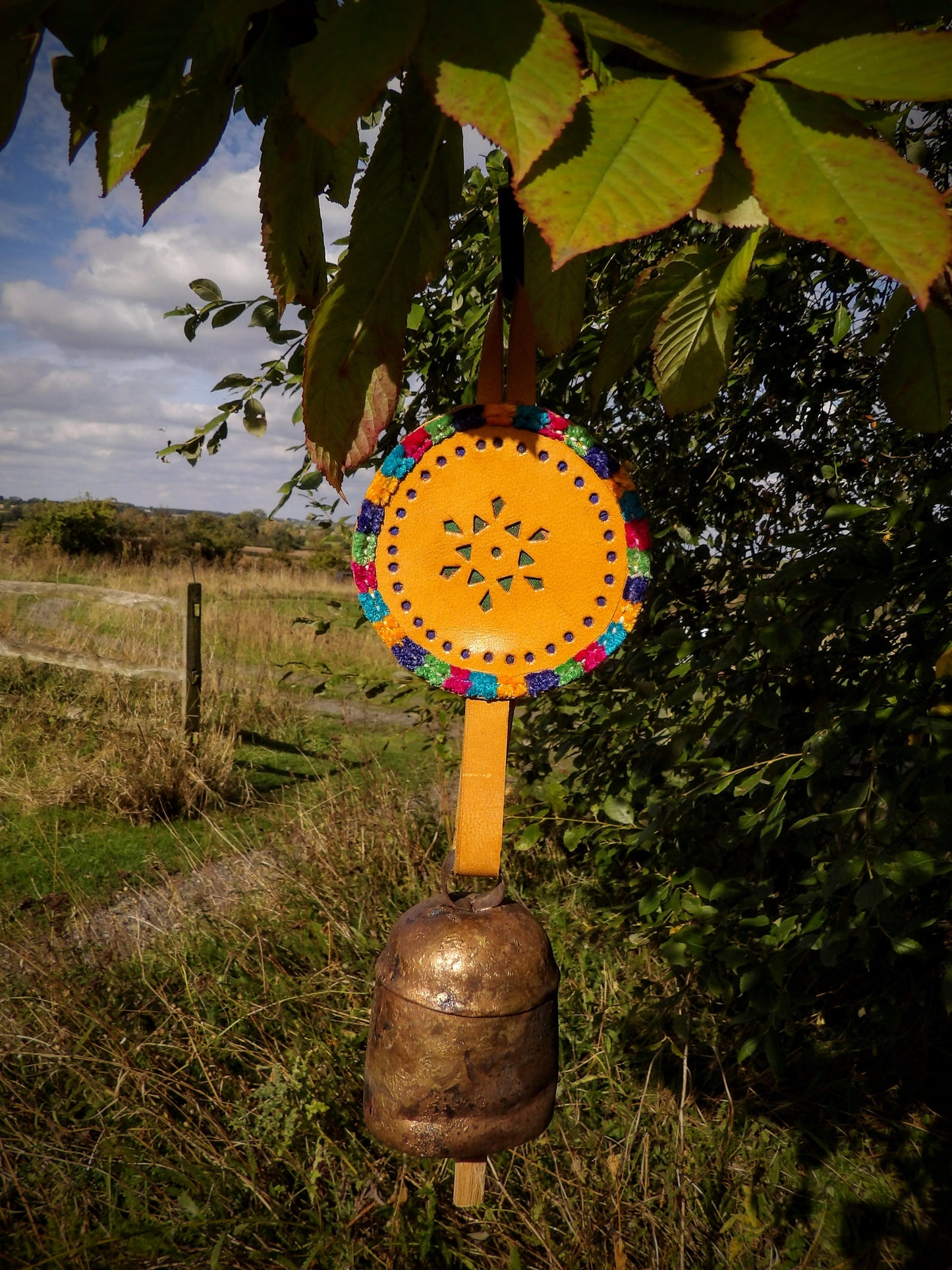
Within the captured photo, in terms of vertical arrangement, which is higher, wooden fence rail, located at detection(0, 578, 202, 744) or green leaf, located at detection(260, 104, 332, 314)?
green leaf, located at detection(260, 104, 332, 314)

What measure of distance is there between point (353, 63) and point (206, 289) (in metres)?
1.39

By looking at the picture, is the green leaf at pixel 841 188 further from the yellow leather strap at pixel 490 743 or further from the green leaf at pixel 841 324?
the green leaf at pixel 841 324

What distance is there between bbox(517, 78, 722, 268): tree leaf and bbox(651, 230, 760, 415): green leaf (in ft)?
1.28

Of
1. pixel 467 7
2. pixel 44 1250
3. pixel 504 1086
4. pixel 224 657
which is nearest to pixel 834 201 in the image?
pixel 467 7

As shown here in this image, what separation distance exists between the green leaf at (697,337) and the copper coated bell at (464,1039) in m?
0.60

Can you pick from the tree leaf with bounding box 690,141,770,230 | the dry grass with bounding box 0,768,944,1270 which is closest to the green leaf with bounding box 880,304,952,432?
the tree leaf with bounding box 690,141,770,230

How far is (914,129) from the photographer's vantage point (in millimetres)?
1772

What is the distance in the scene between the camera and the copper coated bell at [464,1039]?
88 cm

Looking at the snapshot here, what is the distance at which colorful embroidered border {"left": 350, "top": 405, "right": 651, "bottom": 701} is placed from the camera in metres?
0.84

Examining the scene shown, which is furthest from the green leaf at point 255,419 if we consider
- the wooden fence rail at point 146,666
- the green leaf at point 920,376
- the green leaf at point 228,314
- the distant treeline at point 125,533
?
the distant treeline at point 125,533

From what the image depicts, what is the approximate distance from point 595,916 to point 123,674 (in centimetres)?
487

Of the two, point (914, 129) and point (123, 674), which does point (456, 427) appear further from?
point (123, 674)

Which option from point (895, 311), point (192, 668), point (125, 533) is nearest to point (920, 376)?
point (895, 311)

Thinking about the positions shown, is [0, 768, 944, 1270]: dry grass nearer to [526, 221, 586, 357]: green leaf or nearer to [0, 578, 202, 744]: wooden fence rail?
[526, 221, 586, 357]: green leaf
